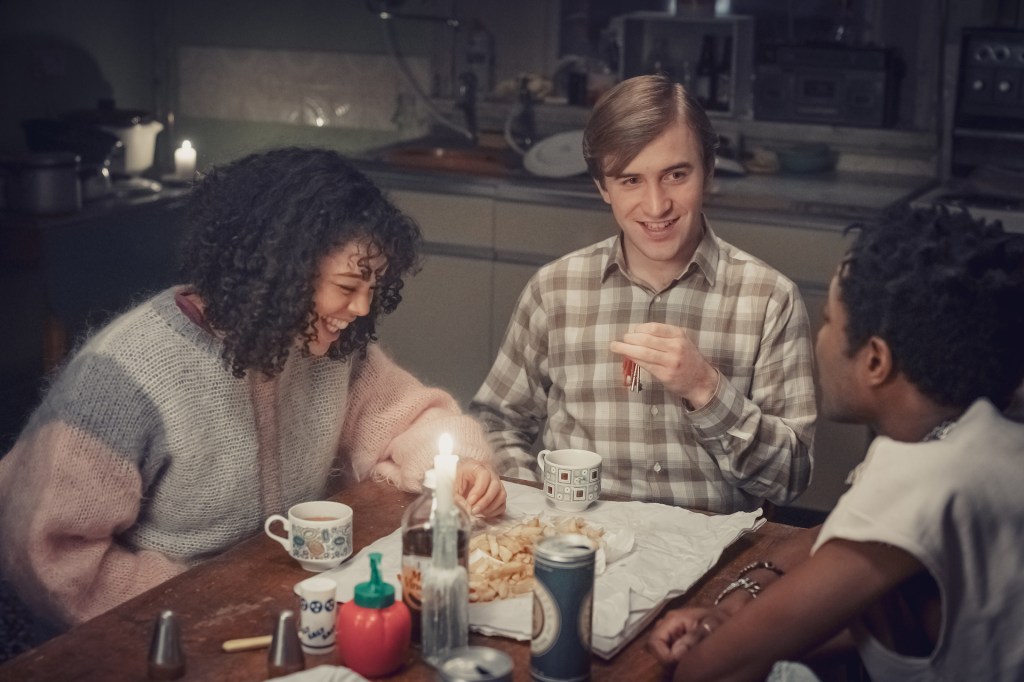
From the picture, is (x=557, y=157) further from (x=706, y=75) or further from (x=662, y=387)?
(x=662, y=387)

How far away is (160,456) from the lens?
1690mm

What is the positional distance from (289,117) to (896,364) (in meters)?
3.77

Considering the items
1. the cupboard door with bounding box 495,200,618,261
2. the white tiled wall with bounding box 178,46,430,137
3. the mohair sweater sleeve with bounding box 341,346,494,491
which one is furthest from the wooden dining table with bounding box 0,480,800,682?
the white tiled wall with bounding box 178,46,430,137

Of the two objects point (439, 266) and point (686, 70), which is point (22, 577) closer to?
point (439, 266)

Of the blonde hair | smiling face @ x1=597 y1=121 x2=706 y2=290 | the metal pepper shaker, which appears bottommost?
the metal pepper shaker

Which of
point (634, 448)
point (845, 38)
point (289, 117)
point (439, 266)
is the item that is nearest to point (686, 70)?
point (845, 38)

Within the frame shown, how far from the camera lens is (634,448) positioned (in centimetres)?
212

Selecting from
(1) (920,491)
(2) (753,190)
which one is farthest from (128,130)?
(1) (920,491)

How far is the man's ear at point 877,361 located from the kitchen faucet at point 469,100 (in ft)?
10.1

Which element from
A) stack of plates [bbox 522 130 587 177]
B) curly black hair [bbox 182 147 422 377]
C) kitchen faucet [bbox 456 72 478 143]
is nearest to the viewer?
curly black hair [bbox 182 147 422 377]

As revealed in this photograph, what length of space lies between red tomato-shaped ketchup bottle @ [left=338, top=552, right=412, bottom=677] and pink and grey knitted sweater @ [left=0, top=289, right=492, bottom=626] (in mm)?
403

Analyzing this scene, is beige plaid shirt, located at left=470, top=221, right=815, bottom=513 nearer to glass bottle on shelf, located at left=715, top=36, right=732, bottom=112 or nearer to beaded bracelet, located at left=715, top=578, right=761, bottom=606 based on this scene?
beaded bracelet, located at left=715, top=578, right=761, bottom=606

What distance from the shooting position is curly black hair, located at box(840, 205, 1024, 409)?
1321mm

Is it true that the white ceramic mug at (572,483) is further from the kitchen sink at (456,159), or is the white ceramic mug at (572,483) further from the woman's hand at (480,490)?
the kitchen sink at (456,159)
